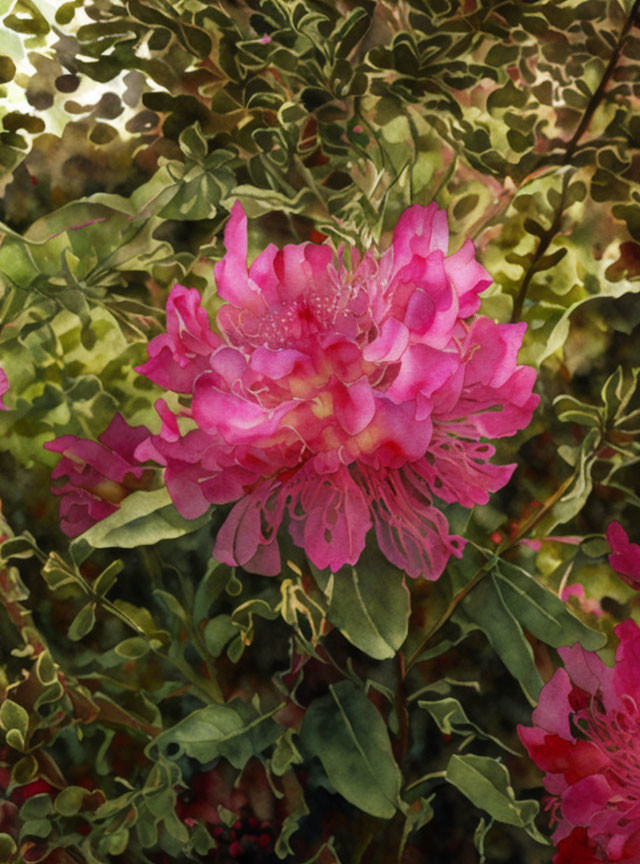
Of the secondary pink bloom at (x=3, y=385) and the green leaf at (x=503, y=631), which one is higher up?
the secondary pink bloom at (x=3, y=385)

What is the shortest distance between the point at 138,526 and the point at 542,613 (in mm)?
311

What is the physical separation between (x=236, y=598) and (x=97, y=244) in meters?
0.29

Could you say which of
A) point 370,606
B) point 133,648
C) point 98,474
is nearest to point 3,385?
point 98,474

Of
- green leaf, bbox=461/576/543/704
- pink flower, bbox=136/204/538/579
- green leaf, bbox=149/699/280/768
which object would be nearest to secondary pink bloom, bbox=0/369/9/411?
pink flower, bbox=136/204/538/579

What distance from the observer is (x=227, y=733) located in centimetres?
60

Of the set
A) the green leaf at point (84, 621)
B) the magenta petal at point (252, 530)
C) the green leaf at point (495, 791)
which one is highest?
the magenta petal at point (252, 530)

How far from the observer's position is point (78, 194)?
61 centimetres

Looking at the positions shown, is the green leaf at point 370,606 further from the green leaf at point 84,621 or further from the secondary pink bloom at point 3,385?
the secondary pink bloom at point 3,385

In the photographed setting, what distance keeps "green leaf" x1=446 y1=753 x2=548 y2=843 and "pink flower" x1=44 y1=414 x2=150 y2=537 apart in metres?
0.32

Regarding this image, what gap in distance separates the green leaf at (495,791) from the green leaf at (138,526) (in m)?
0.27

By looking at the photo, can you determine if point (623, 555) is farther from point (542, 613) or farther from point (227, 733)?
point (227, 733)

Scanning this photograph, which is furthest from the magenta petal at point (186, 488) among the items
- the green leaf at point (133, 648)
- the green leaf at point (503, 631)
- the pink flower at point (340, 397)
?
the green leaf at point (503, 631)

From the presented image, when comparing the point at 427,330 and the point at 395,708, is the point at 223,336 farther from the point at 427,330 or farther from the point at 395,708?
the point at 395,708

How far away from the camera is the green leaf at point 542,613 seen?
590 millimetres
